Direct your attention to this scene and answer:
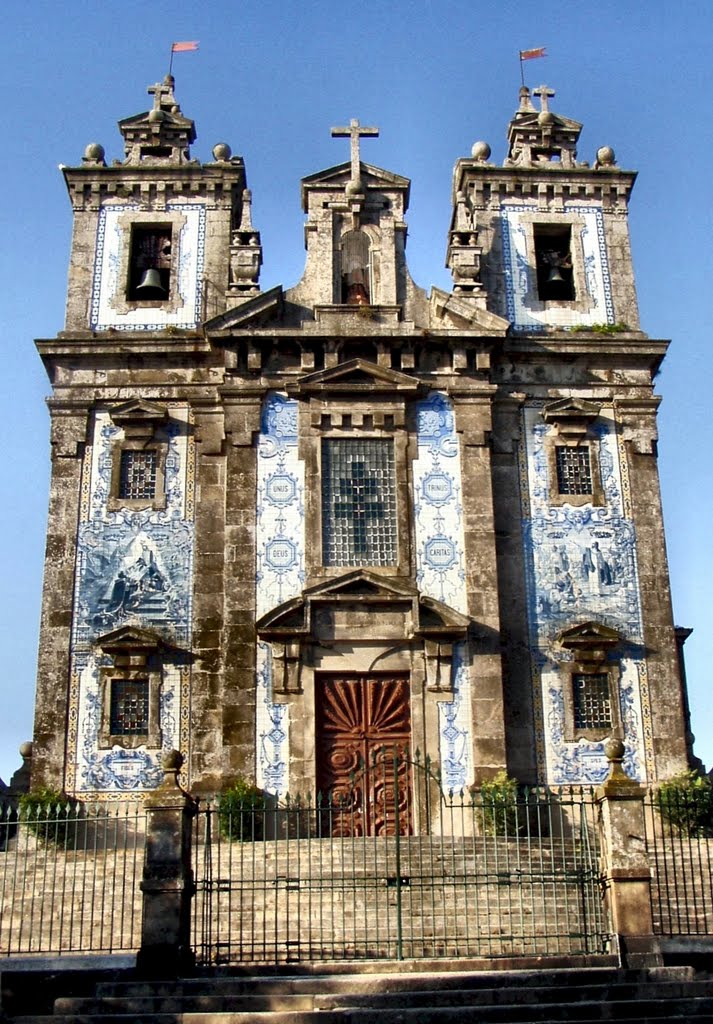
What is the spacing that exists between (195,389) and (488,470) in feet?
18.1

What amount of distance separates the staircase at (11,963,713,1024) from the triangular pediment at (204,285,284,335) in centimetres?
1315

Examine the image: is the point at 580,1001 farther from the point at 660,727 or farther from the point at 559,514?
the point at 559,514

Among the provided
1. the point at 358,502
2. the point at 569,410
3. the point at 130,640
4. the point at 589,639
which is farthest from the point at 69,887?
the point at 569,410

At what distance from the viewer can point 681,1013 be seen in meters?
13.1

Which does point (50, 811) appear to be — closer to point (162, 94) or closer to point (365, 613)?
point (365, 613)

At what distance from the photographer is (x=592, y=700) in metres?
22.9

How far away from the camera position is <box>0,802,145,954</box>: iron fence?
16.1 m

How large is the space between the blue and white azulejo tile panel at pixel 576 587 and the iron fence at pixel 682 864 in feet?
4.05

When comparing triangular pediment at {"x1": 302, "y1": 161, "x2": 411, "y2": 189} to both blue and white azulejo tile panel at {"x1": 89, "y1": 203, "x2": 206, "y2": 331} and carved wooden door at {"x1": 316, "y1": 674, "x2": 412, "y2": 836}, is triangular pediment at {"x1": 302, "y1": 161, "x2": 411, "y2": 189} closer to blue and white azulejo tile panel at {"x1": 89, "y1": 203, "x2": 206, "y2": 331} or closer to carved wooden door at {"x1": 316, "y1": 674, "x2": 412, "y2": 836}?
blue and white azulejo tile panel at {"x1": 89, "y1": 203, "x2": 206, "y2": 331}

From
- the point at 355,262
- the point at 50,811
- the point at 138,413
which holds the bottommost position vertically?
the point at 50,811

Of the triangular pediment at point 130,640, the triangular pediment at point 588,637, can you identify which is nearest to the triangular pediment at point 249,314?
the triangular pediment at point 130,640

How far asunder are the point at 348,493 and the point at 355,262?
15.9 feet

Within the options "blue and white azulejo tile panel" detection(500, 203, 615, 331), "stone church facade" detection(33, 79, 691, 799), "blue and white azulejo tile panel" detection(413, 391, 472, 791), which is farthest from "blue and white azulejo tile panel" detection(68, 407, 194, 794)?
"blue and white azulejo tile panel" detection(500, 203, 615, 331)

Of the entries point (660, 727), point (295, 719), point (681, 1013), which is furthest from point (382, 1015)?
point (660, 727)
